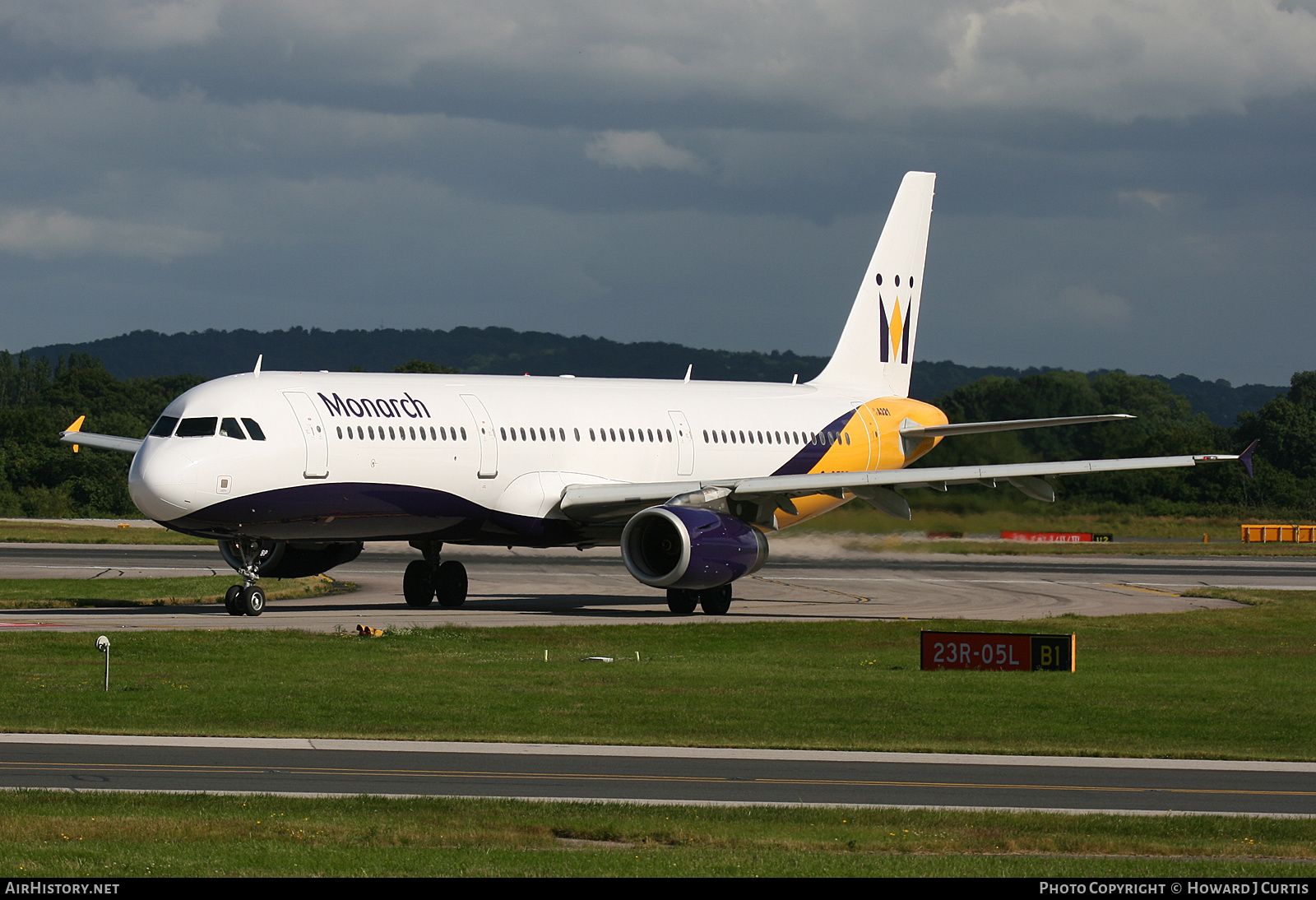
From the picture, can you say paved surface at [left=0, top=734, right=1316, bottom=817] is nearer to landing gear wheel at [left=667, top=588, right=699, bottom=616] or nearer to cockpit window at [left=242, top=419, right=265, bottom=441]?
cockpit window at [left=242, top=419, right=265, bottom=441]

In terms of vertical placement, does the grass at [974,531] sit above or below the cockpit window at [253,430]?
below

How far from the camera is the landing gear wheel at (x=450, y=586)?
3872cm

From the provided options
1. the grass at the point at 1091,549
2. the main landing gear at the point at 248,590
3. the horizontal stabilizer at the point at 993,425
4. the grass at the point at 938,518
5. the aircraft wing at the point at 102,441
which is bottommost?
the grass at the point at 1091,549

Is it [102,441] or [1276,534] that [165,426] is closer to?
[102,441]

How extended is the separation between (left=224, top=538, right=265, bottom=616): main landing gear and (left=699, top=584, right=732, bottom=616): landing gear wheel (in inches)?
401

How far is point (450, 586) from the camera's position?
3884 centimetres

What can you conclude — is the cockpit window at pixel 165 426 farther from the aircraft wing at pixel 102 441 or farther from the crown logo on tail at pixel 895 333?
the crown logo on tail at pixel 895 333

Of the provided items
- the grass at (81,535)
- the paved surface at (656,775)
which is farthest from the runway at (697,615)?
the paved surface at (656,775)

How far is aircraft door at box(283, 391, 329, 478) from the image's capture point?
110 ft

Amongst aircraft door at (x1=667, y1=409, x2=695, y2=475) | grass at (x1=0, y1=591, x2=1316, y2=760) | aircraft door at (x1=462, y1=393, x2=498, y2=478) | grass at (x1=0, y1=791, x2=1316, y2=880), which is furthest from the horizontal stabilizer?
grass at (x1=0, y1=791, x2=1316, y2=880)

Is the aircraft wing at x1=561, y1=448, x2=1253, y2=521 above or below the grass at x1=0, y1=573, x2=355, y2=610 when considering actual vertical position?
above

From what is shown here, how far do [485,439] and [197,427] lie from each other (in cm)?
665

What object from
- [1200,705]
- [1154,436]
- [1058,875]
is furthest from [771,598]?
[1154,436]

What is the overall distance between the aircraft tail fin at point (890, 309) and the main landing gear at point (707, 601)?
11.5m
